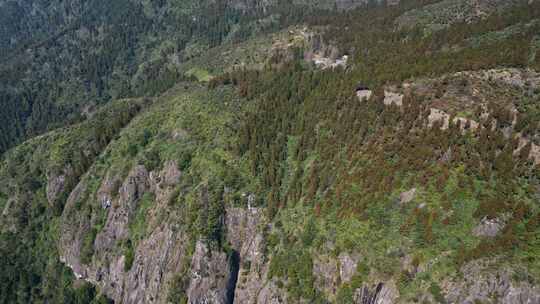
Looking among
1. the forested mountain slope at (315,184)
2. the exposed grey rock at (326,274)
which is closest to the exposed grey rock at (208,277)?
the forested mountain slope at (315,184)

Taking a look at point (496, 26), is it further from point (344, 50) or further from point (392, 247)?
point (392, 247)

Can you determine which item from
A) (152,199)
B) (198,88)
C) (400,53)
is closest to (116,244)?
(152,199)

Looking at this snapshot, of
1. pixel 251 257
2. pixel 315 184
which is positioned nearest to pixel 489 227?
pixel 315 184

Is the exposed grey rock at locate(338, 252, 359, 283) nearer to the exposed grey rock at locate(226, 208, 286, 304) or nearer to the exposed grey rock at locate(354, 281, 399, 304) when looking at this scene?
the exposed grey rock at locate(354, 281, 399, 304)

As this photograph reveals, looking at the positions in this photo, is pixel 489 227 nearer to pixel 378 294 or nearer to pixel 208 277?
pixel 378 294

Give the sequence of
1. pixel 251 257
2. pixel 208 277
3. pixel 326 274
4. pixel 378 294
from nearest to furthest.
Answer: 1. pixel 378 294
2. pixel 326 274
3. pixel 251 257
4. pixel 208 277

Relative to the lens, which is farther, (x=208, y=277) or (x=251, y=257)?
(x=208, y=277)


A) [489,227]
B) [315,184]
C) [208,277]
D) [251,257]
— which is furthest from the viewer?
[208,277]

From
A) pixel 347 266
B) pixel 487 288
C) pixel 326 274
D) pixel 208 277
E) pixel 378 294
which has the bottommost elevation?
pixel 208 277

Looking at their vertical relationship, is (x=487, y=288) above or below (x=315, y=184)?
above
